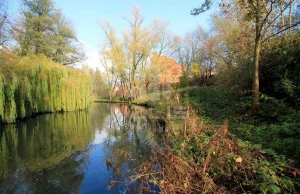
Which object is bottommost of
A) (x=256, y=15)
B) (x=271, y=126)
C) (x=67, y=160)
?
(x=67, y=160)

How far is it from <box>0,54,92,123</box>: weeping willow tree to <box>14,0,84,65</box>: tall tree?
3857mm

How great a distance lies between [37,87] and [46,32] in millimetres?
9210

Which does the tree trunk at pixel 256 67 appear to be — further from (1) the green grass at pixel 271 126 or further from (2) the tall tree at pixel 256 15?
(1) the green grass at pixel 271 126

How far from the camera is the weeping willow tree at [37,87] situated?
9.03 m

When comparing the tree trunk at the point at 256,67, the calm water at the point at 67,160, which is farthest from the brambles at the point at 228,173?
the tree trunk at the point at 256,67

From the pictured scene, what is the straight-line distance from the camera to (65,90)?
48.9 ft

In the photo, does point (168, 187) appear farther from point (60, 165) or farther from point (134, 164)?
point (60, 165)

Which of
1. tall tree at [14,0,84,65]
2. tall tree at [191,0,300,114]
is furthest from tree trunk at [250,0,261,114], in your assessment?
tall tree at [14,0,84,65]

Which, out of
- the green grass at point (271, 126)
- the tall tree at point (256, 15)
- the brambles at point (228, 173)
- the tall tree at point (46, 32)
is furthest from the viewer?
the tall tree at point (46, 32)

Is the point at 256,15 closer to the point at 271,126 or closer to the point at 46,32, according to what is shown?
the point at 271,126

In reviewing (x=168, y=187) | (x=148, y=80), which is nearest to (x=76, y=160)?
(x=168, y=187)

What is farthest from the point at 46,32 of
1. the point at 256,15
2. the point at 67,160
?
the point at 256,15

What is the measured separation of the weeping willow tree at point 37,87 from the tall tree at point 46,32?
386 cm

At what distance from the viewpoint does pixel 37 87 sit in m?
12.4
